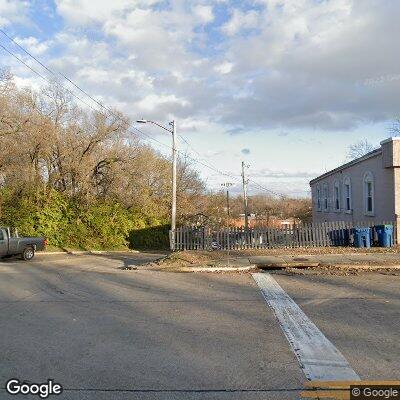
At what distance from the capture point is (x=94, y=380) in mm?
4770

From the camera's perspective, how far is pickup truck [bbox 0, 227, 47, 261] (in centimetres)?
1917

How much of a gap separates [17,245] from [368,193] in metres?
18.2

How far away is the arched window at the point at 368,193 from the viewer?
→ 23.7 m

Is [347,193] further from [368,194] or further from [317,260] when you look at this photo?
[317,260]

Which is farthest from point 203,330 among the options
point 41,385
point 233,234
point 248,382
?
point 233,234

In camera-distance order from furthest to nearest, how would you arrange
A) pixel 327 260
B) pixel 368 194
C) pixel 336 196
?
1. pixel 336 196
2. pixel 368 194
3. pixel 327 260

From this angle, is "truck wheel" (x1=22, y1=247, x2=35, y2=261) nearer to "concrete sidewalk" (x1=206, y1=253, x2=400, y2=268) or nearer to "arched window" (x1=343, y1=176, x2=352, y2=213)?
"concrete sidewalk" (x1=206, y1=253, x2=400, y2=268)

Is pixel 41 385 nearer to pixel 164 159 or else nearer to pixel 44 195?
pixel 44 195

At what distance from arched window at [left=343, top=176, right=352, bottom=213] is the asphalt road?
1754cm

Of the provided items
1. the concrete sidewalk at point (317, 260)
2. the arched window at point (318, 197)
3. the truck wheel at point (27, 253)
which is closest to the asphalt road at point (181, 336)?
the concrete sidewalk at point (317, 260)

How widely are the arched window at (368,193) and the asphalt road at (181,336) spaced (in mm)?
12913

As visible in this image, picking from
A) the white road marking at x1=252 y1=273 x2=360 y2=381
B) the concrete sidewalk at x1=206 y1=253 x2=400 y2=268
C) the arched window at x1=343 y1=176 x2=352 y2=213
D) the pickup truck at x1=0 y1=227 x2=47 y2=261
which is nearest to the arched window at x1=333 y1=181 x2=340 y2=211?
the arched window at x1=343 y1=176 x2=352 y2=213

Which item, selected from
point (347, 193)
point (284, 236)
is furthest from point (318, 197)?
point (284, 236)

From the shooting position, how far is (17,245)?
19734 mm
